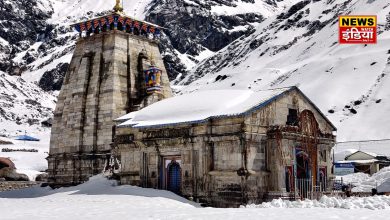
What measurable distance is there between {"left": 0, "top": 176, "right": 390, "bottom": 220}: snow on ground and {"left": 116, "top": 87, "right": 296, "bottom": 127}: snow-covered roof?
3.83 m

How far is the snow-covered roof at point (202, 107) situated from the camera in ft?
85.5

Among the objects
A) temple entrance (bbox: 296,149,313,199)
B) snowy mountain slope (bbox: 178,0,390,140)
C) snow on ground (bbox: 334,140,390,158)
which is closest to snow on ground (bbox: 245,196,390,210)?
temple entrance (bbox: 296,149,313,199)

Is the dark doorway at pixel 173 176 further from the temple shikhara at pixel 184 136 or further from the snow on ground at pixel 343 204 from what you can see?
the snow on ground at pixel 343 204

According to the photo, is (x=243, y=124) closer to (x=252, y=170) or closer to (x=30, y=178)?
(x=252, y=170)

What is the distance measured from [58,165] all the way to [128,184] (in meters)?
8.34

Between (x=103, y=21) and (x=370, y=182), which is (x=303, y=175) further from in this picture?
(x=103, y=21)

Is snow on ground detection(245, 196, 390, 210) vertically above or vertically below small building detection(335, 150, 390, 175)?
below

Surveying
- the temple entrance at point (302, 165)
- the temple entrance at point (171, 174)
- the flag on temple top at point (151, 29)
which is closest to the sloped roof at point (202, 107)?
the temple entrance at point (171, 174)

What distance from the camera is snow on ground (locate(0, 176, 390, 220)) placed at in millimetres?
16781

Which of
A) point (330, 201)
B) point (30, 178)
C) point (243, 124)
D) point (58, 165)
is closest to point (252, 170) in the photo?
point (243, 124)

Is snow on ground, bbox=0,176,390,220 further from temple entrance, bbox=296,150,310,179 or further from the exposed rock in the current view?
the exposed rock

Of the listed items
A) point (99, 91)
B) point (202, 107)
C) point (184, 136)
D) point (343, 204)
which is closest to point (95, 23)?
point (99, 91)

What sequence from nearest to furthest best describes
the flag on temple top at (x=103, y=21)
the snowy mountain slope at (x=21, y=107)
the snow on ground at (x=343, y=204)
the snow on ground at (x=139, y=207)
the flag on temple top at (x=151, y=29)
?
the snow on ground at (x=139, y=207)
the snow on ground at (x=343, y=204)
the flag on temple top at (x=103, y=21)
the flag on temple top at (x=151, y=29)
the snowy mountain slope at (x=21, y=107)

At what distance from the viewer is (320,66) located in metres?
108
